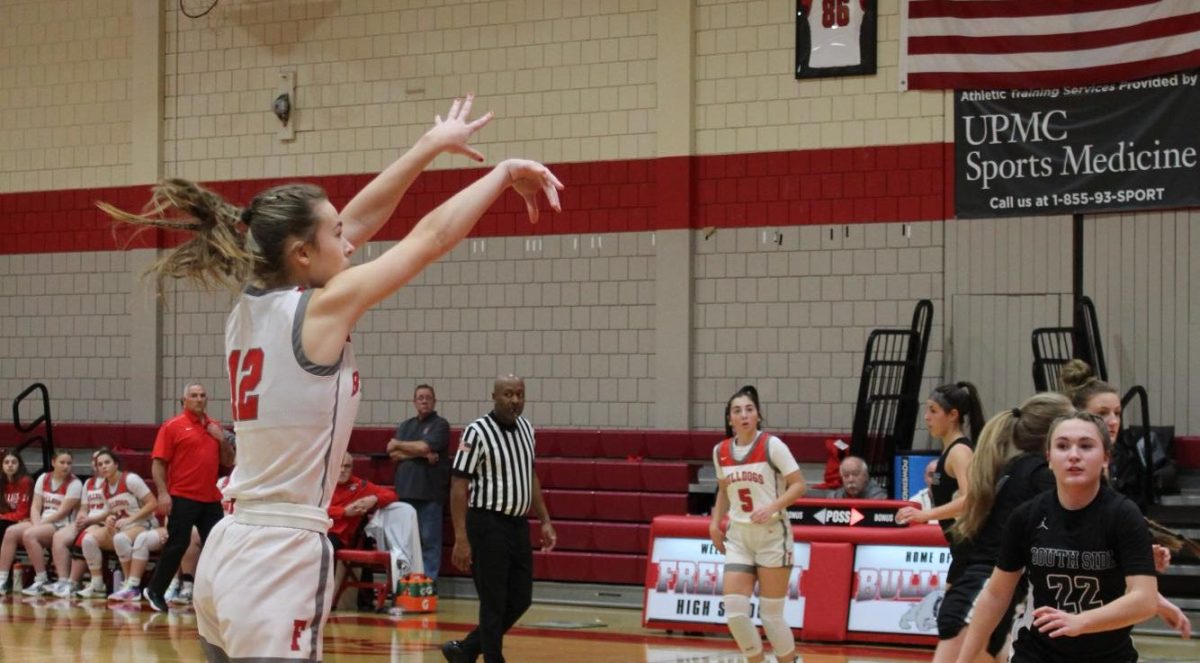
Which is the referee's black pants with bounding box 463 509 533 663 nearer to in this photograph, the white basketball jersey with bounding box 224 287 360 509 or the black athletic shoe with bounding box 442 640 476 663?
the black athletic shoe with bounding box 442 640 476 663

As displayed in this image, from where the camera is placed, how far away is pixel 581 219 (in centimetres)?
1569

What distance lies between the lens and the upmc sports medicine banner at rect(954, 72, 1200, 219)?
13516 millimetres

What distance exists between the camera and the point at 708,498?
14336 millimetres

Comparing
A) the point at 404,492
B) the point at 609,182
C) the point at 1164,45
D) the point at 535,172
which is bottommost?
the point at 404,492

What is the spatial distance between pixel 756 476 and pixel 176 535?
17.9ft

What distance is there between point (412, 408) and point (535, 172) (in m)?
12.8

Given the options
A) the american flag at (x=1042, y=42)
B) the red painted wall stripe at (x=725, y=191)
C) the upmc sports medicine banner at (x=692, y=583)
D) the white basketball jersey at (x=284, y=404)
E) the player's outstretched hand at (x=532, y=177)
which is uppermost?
the american flag at (x=1042, y=42)

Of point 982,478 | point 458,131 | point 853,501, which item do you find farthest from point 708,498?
point 458,131

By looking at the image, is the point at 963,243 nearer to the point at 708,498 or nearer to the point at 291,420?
the point at 708,498

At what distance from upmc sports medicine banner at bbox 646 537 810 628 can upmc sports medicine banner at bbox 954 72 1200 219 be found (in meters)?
4.02

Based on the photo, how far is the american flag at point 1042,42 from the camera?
13.5m

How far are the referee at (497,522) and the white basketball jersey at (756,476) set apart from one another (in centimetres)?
128

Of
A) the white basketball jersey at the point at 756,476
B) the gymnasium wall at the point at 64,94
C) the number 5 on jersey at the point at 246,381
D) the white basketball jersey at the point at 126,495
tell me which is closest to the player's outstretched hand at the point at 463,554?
the white basketball jersey at the point at 756,476

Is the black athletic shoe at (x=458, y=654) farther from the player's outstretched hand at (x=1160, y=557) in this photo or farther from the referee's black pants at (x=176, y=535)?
the player's outstretched hand at (x=1160, y=557)
